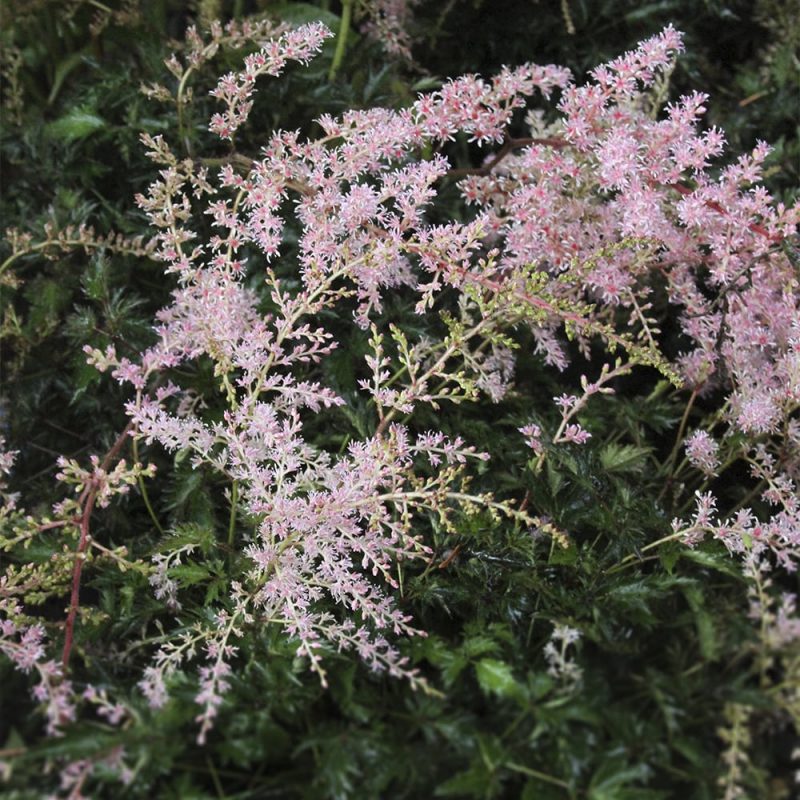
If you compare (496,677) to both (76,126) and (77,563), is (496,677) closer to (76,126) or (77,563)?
(77,563)

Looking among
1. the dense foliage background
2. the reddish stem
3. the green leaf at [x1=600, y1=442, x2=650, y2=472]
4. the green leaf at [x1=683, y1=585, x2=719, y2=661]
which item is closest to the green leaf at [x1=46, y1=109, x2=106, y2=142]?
the dense foliage background

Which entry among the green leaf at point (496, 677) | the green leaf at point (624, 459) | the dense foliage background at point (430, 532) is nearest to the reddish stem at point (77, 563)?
the dense foliage background at point (430, 532)

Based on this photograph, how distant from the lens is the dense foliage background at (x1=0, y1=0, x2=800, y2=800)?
747mm

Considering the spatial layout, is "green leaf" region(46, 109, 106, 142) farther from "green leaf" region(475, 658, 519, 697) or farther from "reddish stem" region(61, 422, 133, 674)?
"green leaf" region(475, 658, 519, 697)

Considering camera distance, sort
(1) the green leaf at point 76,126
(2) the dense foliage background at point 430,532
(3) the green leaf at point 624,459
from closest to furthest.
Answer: (2) the dense foliage background at point 430,532 < (3) the green leaf at point 624,459 < (1) the green leaf at point 76,126

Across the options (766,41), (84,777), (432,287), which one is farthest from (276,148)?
(766,41)

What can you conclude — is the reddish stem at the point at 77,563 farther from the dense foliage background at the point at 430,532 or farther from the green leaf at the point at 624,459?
the green leaf at the point at 624,459

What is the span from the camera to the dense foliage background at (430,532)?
747mm

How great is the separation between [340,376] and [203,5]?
1.86 feet

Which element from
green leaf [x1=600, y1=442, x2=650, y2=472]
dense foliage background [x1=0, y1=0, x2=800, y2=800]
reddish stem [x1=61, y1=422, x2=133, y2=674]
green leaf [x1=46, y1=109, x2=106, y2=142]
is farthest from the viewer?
green leaf [x1=46, y1=109, x2=106, y2=142]

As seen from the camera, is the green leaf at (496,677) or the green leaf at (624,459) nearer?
the green leaf at (496,677)

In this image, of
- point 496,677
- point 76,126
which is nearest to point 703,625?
point 496,677

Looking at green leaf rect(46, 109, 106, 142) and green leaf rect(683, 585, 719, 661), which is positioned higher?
green leaf rect(46, 109, 106, 142)

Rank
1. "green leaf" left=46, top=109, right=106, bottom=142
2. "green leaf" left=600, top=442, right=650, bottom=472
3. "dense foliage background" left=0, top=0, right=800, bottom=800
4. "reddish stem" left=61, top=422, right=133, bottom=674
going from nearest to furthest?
"dense foliage background" left=0, top=0, right=800, bottom=800
"reddish stem" left=61, top=422, right=133, bottom=674
"green leaf" left=600, top=442, right=650, bottom=472
"green leaf" left=46, top=109, right=106, bottom=142
